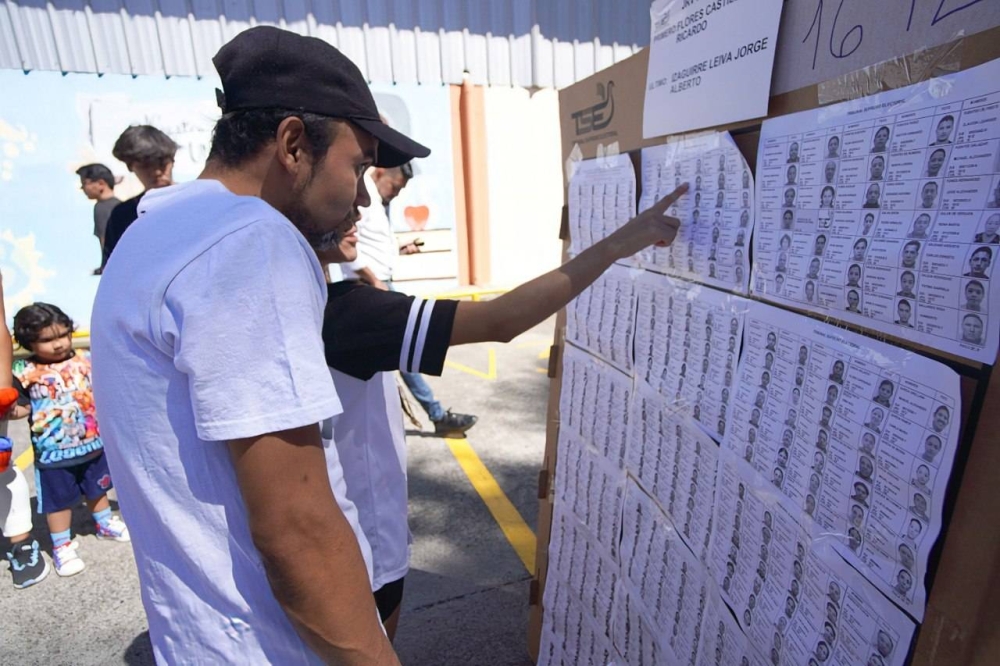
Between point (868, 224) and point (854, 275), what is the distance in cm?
7

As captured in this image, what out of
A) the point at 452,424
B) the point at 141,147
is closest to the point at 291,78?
the point at 141,147

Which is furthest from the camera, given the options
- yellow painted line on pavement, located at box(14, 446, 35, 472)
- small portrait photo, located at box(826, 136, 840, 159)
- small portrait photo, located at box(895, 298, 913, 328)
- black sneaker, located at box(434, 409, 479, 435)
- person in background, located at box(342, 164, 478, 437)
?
black sneaker, located at box(434, 409, 479, 435)

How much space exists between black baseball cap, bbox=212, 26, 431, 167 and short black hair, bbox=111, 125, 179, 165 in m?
2.57

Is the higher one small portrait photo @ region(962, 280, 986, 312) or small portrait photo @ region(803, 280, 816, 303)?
small portrait photo @ region(962, 280, 986, 312)

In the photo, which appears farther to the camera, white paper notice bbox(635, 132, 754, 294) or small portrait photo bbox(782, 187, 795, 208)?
white paper notice bbox(635, 132, 754, 294)

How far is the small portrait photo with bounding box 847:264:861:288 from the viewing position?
856mm

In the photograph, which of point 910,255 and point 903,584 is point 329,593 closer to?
point 903,584

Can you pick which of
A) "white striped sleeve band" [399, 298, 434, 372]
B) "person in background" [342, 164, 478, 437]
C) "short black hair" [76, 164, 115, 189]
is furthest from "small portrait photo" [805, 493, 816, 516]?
Result: "short black hair" [76, 164, 115, 189]

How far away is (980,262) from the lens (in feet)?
2.29

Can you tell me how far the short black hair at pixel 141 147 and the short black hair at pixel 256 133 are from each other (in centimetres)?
266

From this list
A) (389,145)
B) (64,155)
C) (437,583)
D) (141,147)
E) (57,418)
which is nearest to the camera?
(389,145)

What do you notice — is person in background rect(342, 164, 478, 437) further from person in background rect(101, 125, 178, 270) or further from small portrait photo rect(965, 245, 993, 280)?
small portrait photo rect(965, 245, 993, 280)

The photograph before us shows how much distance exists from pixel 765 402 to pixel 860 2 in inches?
24.1

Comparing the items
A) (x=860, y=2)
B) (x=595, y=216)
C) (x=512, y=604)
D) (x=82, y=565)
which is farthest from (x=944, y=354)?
(x=82, y=565)
